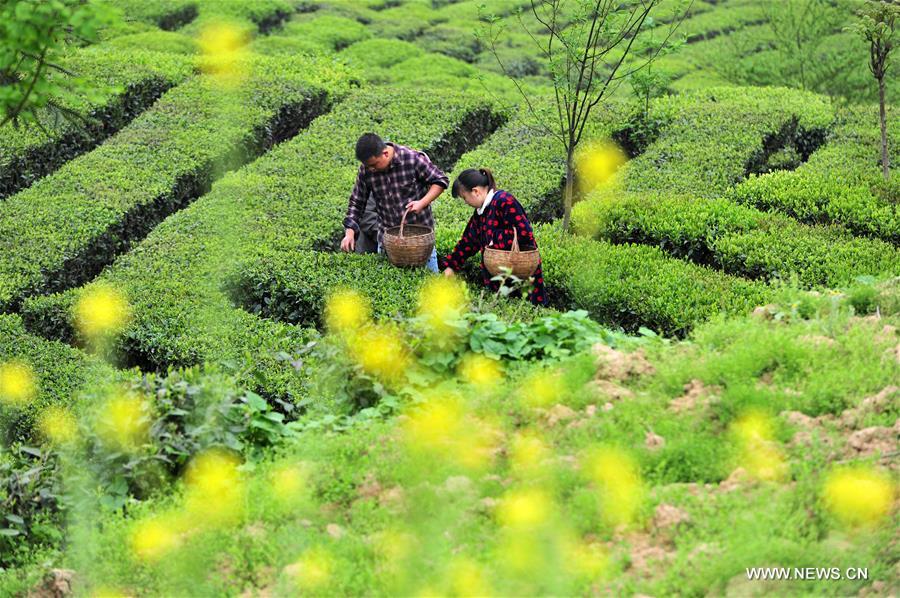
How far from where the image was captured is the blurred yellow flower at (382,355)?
6.05m

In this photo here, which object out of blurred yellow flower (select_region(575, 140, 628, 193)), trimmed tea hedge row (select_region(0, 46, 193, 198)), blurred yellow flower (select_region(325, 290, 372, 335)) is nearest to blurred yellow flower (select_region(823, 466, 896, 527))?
blurred yellow flower (select_region(325, 290, 372, 335))

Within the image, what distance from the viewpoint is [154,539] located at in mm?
5004

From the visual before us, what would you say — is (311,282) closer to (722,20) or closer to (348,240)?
(348,240)

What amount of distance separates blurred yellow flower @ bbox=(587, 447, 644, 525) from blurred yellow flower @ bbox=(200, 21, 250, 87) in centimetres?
954

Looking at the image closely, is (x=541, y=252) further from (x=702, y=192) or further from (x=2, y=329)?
(x=2, y=329)

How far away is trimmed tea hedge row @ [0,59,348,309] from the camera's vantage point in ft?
31.9

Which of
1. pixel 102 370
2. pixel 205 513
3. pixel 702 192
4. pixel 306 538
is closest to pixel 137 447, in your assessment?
pixel 205 513

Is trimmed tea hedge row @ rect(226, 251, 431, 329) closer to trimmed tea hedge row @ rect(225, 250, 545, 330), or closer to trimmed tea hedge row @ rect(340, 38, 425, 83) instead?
trimmed tea hedge row @ rect(225, 250, 545, 330)

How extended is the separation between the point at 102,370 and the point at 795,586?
5.60 meters

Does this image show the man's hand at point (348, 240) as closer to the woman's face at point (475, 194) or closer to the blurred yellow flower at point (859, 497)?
the woman's face at point (475, 194)

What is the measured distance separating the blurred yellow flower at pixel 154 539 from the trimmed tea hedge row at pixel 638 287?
3.82 meters

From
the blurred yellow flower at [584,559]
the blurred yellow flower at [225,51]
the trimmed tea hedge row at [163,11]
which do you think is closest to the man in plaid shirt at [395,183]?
the blurred yellow flower at [584,559]

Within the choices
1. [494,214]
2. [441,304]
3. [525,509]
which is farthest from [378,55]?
[525,509]

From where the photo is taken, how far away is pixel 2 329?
862cm
